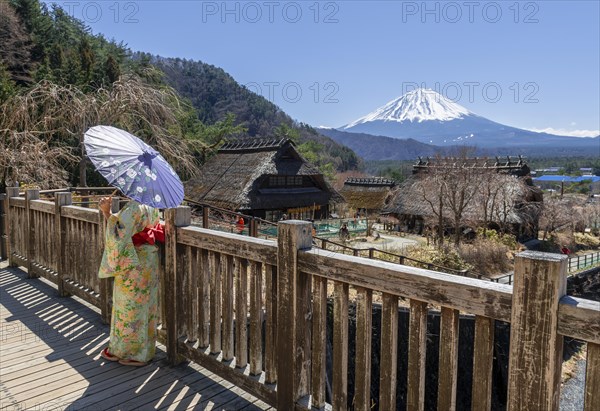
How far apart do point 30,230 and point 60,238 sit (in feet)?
3.51

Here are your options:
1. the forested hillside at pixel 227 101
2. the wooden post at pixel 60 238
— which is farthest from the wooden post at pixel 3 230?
the forested hillside at pixel 227 101

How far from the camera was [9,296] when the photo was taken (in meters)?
4.55

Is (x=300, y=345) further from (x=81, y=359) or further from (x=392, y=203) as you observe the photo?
(x=392, y=203)

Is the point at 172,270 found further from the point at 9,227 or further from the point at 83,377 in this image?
the point at 9,227

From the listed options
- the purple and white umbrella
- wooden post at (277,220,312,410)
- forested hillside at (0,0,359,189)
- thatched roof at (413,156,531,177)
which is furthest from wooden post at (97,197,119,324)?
thatched roof at (413,156,531,177)

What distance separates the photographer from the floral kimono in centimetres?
282

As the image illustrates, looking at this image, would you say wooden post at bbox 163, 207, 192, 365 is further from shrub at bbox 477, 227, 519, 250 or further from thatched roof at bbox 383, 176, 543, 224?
thatched roof at bbox 383, 176, 543, 224

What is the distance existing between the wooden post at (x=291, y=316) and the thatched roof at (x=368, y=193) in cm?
3347

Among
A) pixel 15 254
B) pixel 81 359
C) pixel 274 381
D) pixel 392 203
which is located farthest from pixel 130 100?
pixel 392 203

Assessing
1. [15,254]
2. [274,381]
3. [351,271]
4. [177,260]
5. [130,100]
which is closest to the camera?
[351,271]

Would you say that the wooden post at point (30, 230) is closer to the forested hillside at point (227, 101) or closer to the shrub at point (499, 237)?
the shrub at point (499, 237)

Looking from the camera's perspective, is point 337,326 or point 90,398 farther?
point 90,398

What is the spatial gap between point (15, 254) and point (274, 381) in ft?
15.8

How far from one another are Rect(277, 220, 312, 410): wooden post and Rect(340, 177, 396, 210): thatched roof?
33466mm
